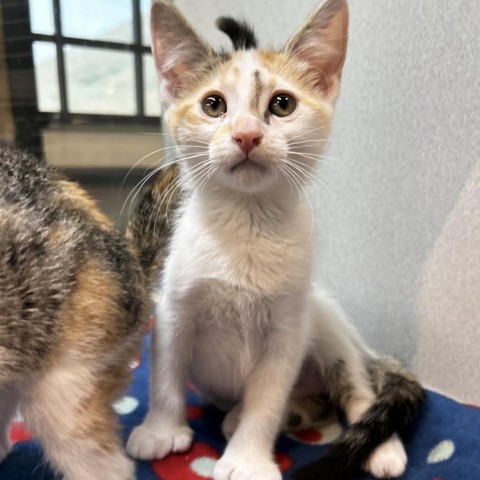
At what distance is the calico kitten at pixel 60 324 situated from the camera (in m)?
0.68

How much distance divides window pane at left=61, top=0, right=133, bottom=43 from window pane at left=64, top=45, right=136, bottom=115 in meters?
0.07

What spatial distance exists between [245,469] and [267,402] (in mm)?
117

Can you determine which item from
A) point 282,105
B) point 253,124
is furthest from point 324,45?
point 253,124

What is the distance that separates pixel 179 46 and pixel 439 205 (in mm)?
643

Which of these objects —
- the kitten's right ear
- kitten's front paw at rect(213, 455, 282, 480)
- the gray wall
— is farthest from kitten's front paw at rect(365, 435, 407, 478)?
the kitten's right ear

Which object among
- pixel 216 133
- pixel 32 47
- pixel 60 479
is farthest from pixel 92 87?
pixel 60 479

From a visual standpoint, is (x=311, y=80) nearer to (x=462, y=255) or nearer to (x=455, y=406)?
(x=462, y=255)

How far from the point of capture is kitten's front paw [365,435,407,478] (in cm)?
91

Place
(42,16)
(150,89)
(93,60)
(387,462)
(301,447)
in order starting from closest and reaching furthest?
(387,462), (301,447), (42,16), (93,60), (150,89)

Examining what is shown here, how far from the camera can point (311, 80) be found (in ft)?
3.26

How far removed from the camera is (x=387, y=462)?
0.92 m

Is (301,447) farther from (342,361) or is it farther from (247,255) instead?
(247,255)

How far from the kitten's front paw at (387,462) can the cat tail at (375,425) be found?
10 mm

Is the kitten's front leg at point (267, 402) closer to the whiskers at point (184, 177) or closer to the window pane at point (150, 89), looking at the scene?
the whiskers at point (184, 177)
